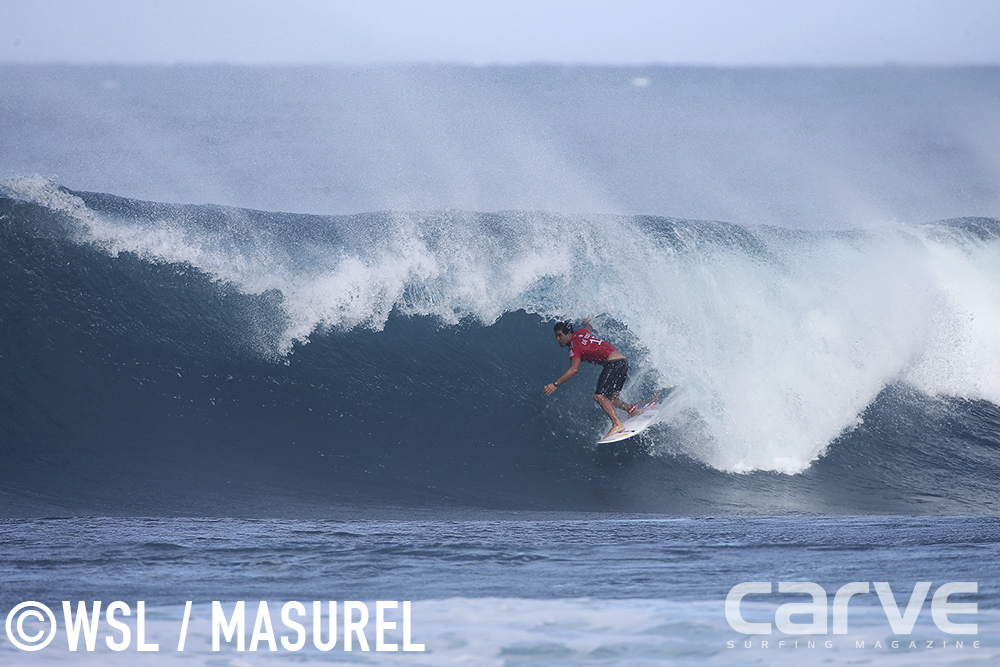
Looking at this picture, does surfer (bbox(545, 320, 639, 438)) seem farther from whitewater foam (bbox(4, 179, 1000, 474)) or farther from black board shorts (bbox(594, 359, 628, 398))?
whitewater foam (bbox(4, 179, 1000, 474))

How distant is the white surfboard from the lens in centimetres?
761

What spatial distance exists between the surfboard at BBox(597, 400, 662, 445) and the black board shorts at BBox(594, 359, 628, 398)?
312 millimetres

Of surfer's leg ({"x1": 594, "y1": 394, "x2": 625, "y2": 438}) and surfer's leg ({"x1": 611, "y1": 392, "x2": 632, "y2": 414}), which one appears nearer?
surfer's leg ({"x1": 594, "y1": 394, "x2": 625, "y2": 438})

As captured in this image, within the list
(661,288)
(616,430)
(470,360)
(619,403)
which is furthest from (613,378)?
(661,288)

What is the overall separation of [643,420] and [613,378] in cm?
48

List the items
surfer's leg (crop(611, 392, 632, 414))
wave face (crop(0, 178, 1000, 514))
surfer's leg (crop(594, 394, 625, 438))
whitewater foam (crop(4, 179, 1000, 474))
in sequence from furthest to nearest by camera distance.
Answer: whitewater foam (crop(4, 179, 1000, 474))
surfer's leg (crop(611, 392, 632, 414))
surfer's leg (crop(594, 394, 625, 438))
wave face (crop(0, 178, 1000, 514))

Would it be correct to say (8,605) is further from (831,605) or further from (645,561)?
(831,605)

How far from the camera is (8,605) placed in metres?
4.29

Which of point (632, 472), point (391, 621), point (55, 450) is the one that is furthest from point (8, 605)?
point (632, 472)

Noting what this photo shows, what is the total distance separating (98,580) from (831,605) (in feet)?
12.8

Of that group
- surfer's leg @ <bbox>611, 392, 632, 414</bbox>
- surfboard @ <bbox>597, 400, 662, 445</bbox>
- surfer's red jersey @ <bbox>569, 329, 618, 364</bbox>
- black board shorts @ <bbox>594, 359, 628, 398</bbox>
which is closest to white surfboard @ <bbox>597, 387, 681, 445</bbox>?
surfboard @ <bbox>597, 400, 662, 445</bbox>

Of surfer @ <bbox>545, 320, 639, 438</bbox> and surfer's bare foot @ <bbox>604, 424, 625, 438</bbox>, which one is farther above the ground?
surfer @ <bbox>545, 320, 639, 438</bbox>

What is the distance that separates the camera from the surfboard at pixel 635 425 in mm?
7609

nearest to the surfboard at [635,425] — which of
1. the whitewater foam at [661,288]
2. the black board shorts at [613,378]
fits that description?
the black board shorts at [613,378]
